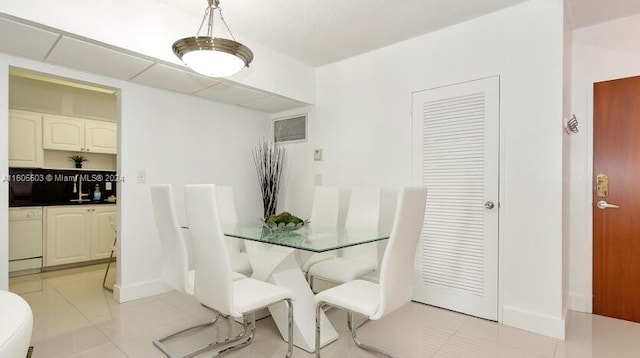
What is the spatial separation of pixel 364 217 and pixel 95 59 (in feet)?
8.26

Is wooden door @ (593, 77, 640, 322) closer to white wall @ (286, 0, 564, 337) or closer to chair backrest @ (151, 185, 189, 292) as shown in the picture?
white wall @ (286, 0, 564, 337)

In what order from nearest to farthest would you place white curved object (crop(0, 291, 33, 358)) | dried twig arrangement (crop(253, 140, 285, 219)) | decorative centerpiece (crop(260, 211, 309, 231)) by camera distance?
white curved object (crop(0, 291, 33, 358))
decorative centerpiece (crop(260, 211, 309, 231))
dried twig arrangement (crop(253, 140, 285, 219))

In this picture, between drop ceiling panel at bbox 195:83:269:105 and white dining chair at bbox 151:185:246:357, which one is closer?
white dining chair at bbox 151:185:246:357

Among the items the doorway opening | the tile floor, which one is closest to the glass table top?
the tile floor

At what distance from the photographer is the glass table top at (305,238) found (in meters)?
1.89

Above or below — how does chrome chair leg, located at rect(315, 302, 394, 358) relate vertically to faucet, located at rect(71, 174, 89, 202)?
below

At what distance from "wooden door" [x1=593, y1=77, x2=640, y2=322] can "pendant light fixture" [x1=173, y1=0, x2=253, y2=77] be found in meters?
2.93

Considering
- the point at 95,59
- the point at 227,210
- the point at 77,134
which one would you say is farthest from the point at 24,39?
the point at 77,134

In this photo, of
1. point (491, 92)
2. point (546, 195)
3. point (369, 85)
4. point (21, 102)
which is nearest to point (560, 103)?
point (491, 92)

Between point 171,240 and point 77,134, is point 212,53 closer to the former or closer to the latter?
point 171,240

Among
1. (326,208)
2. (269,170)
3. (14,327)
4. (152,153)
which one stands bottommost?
(14,327)

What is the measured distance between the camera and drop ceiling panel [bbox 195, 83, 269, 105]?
3.30 m

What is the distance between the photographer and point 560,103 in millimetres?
2342

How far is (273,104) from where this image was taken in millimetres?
3889
